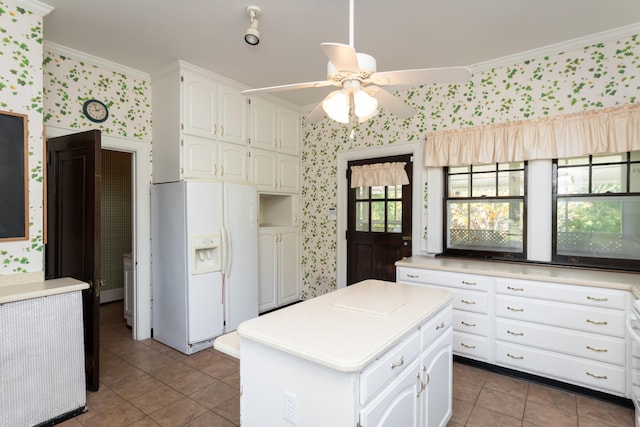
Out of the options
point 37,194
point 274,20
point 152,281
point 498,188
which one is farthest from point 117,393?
point 498,188

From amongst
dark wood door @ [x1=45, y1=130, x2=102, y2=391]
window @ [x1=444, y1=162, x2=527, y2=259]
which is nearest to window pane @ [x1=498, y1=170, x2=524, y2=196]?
window @ [x1=444, y1=162, x2=527, y2=259]

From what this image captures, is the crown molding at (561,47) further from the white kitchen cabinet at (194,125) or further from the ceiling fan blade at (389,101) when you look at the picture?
the white kitchen cabinet at (194,125)

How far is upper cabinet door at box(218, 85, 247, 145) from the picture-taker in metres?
3.60

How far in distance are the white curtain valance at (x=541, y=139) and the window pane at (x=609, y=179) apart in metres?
0.23

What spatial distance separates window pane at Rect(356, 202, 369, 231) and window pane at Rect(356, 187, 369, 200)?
8 cm

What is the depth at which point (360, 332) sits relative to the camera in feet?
4.44

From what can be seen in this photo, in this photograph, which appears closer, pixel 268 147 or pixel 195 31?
pixel 195 31

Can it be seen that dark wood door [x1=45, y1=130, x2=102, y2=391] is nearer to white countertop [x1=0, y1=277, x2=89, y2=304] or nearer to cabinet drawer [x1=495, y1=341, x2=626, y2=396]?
white countertop [x1=0, y1=277, x2=89, y2=304]

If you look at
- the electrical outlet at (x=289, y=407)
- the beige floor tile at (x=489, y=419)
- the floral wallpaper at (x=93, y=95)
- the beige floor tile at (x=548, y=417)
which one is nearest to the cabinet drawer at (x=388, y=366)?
the electrical outlet at (x=289, y=407)

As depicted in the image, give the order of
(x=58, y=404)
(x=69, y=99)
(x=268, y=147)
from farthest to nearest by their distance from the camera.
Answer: (x=268, y=147)
(x=69, y=99)
(x=58, y=404)

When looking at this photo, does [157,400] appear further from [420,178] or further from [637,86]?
[637,86]

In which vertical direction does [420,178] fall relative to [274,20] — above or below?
below

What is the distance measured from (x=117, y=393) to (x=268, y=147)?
2.94 meters

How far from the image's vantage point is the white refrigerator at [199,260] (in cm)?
312
